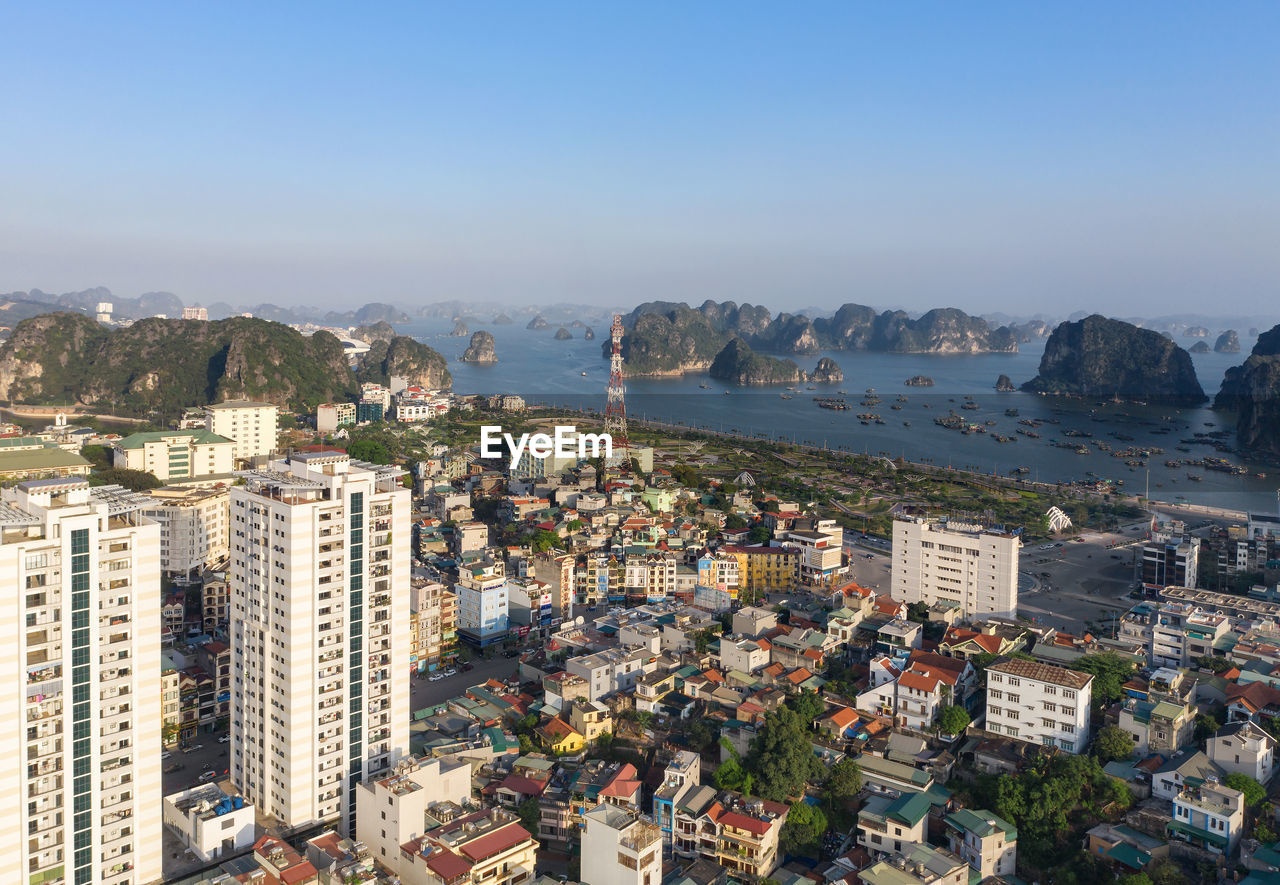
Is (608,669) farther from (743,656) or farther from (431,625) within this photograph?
(431,625)

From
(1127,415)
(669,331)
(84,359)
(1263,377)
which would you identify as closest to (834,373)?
(669,331)

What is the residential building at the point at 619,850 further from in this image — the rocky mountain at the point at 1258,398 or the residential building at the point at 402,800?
the rocky mountain at the point at 1258,398

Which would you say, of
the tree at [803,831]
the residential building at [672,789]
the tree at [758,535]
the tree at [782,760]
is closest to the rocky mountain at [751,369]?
the tree at [758,535]

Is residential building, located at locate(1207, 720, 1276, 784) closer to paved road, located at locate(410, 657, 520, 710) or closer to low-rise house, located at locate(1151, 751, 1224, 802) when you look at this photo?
low-rise house, located at locate(1151, 751, 1224, 802)

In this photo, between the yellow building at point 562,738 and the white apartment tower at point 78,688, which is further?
the yellow building at point 562,738

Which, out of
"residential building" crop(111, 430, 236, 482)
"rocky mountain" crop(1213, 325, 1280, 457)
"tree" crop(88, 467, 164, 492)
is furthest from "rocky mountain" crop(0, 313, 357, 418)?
"rocky mountain" crop(1213, 325, 1280, 457)
